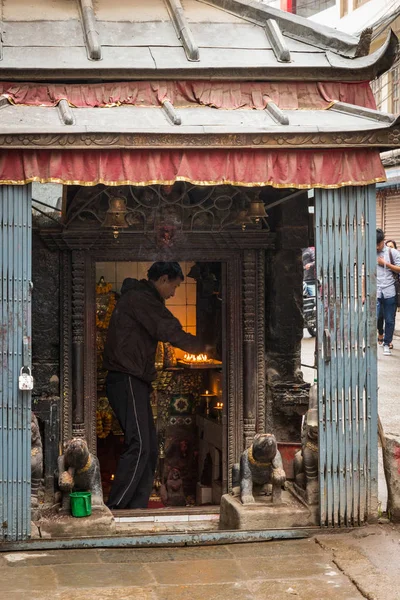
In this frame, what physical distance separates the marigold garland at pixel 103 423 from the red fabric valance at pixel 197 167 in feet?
16.3

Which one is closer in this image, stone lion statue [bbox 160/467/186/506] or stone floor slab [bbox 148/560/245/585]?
stone floor slab [bbox 148/560/245/585]

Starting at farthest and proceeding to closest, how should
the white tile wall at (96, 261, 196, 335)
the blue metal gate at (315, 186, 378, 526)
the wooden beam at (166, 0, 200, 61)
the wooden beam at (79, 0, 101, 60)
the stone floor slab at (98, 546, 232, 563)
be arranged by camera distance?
1. the white tile wall at (96, 261, 196, 335)
2. the wooden beam at (166, 0, 200, 61)
3. the wooden beam at (79, 0, 101, 60)
4. the blue metal gate at (315, 186, 378, 526)
5. the stone floor slab at (98, 546, 232, 563)

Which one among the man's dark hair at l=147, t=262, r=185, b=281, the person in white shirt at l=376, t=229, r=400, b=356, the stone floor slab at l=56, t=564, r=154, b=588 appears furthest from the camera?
the person in white shirt at l=376, t=229, r=400, b=356

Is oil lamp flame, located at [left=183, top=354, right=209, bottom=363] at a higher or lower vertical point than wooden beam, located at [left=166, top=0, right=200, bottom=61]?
lower

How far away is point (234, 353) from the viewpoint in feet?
34.6

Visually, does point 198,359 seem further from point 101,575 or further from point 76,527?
point 101,575

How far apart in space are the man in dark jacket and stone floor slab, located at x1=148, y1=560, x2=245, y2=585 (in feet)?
11.0

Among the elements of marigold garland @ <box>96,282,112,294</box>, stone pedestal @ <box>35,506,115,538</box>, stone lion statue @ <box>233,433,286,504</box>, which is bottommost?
stone pedestal @ <box>35,506,115,538</box>

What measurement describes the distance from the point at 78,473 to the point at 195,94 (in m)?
3.32

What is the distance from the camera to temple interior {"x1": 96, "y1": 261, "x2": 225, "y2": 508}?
11.8m

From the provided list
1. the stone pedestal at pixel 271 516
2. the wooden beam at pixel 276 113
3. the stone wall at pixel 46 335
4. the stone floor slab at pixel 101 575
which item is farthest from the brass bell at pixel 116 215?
the stone floor slab at pixel 101 575

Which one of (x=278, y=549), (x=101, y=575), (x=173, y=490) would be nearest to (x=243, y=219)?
(x=278, y=549)

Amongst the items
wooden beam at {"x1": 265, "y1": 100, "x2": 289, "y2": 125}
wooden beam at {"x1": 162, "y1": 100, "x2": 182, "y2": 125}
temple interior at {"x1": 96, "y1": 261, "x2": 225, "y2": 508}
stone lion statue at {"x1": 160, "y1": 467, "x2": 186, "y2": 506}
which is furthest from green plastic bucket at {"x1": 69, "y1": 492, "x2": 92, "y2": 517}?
stone lion statue at {"x1": 160, "y1": 467, "x2": 186, "y2": 506}

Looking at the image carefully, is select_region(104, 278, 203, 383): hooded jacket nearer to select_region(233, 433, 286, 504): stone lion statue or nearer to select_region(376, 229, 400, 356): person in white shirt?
select_region(233, 433, 286, 504): stone lion statue
